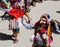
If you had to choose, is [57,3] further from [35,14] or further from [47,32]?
[47,32]

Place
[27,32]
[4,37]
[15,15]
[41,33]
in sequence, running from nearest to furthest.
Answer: [41,33], [15,15], [4,37], [27,32]

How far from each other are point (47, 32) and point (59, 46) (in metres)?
2.55

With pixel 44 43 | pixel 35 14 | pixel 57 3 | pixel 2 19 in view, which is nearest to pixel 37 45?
pixel 44 43

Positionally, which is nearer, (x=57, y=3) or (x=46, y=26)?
(x=46, y=26)

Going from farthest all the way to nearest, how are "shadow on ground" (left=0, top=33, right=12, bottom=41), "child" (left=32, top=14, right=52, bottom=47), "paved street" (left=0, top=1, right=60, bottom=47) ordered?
1. "shadow on ground" (left=0, top=33, right=12, bottom=41)
2. "paved street" (left=0, top=1, right=60, bottom=47)
3. "child" (left=32, top=14, right=52, bottom=47)

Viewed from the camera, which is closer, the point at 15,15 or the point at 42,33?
the point at 42,33

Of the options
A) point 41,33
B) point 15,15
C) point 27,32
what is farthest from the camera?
point 27,32

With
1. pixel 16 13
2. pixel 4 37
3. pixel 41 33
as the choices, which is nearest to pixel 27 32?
pixel 4 37

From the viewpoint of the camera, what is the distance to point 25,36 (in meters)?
11.8

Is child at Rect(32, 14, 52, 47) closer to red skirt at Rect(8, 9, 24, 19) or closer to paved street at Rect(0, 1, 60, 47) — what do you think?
red skirt at Rect(8, 9, 24, 19)

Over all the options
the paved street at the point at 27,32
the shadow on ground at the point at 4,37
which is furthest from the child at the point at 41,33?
the shadow on ground at the point at 4,37

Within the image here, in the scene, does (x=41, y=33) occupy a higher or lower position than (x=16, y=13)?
lower

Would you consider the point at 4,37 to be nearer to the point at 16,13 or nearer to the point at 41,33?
the point at 16,13

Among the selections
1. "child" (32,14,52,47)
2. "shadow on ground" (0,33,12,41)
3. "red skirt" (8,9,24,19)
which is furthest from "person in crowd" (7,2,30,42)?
"child" (32,14,52,47)
